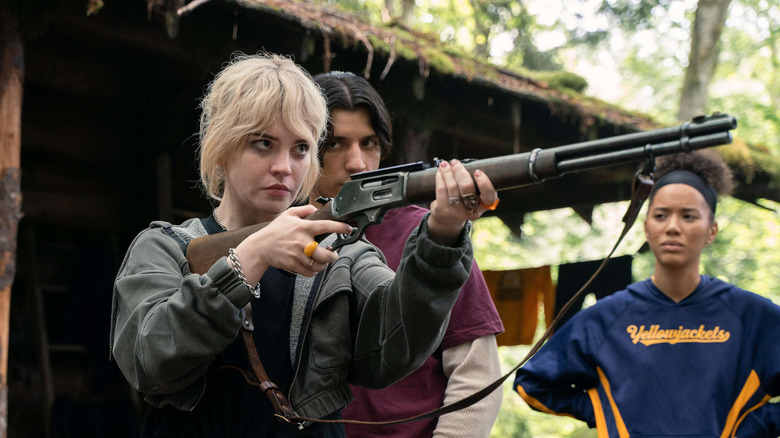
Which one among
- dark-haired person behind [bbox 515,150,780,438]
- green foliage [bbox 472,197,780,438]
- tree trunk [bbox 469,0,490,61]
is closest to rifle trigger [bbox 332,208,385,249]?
dark-haired person behind [bbox 515,150,780,438]

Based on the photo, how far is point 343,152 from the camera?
3.19 metres

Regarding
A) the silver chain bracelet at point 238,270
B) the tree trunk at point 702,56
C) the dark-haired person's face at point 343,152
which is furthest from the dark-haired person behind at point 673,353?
the tree trunk at point 702,56

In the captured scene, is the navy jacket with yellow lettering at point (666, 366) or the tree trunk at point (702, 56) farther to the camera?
the tree trunk at point (702, 56)

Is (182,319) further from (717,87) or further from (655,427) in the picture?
(717,87)

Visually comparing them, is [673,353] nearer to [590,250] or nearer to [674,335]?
[674,335]

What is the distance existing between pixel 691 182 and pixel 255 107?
3.07 metres

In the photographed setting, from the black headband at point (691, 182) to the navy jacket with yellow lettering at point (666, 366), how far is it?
0.51 metres

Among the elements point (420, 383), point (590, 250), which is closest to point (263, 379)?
point (420, 383)

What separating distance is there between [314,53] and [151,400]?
3738 mm

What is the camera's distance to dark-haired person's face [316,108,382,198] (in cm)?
316

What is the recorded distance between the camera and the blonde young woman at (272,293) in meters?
2.08

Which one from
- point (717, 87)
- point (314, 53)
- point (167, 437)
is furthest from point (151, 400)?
point (717, 87)

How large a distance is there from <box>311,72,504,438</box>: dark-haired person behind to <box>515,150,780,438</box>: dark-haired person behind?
4.42ft

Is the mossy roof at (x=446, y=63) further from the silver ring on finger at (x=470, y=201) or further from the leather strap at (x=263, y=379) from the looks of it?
the silver ring on finger at (x=470, y=201)
